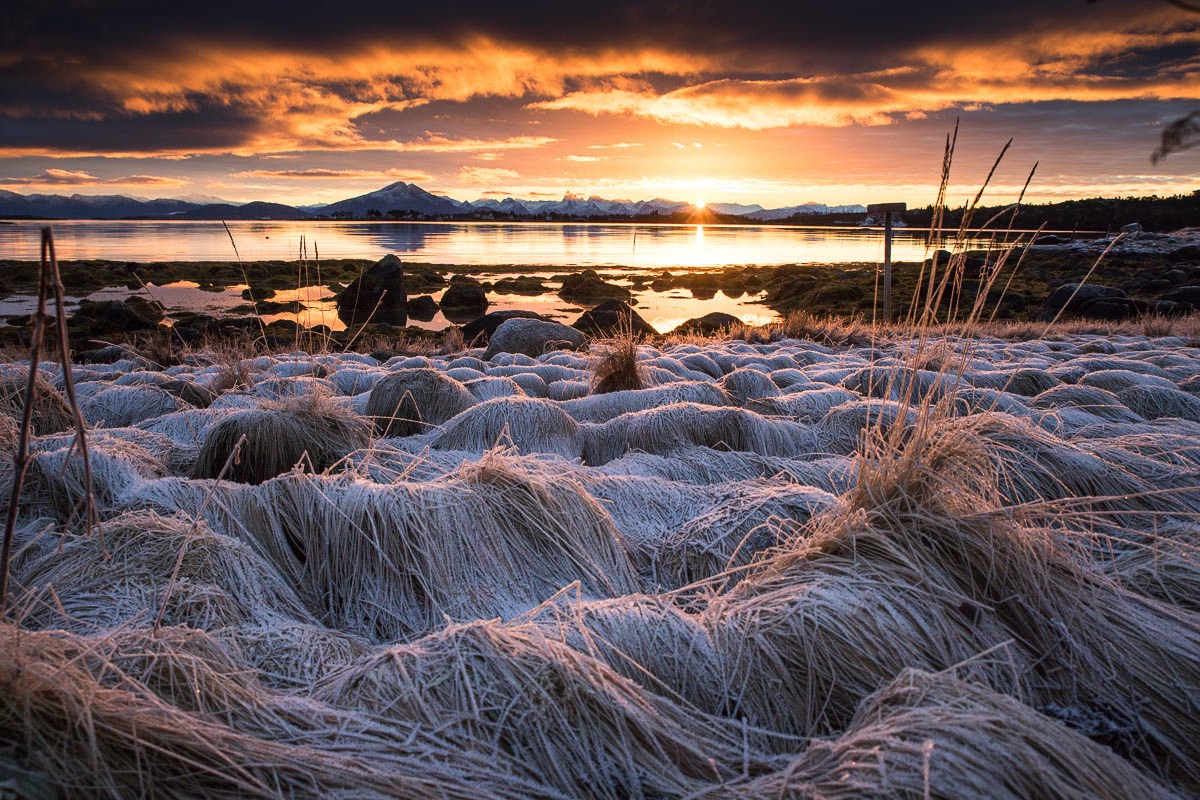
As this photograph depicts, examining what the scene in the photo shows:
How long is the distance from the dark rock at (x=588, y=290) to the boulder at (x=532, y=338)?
1589 cm

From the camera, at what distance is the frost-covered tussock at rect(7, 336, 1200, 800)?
1221 millimetres

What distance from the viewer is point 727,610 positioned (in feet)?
6.11

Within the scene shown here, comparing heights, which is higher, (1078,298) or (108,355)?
(1078,298)

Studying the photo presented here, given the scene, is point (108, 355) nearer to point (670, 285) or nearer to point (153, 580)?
point (153, 580)

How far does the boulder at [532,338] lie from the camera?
933cm

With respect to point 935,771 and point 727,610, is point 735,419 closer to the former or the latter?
point 727,610

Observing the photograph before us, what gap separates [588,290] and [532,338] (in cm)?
1804

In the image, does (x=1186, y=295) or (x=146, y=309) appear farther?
(x=1186, y=295)

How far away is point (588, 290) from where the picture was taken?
89.4ft

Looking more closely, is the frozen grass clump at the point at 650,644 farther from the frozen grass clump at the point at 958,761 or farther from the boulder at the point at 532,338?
the boulder at the point at 532,338

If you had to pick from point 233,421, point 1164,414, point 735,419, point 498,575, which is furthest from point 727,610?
point 1164,414

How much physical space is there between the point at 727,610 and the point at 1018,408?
3689mm

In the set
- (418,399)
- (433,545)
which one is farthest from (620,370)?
(433,545)

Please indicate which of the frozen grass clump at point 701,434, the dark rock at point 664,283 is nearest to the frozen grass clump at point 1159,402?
the frozen grass clump at point 701,434
